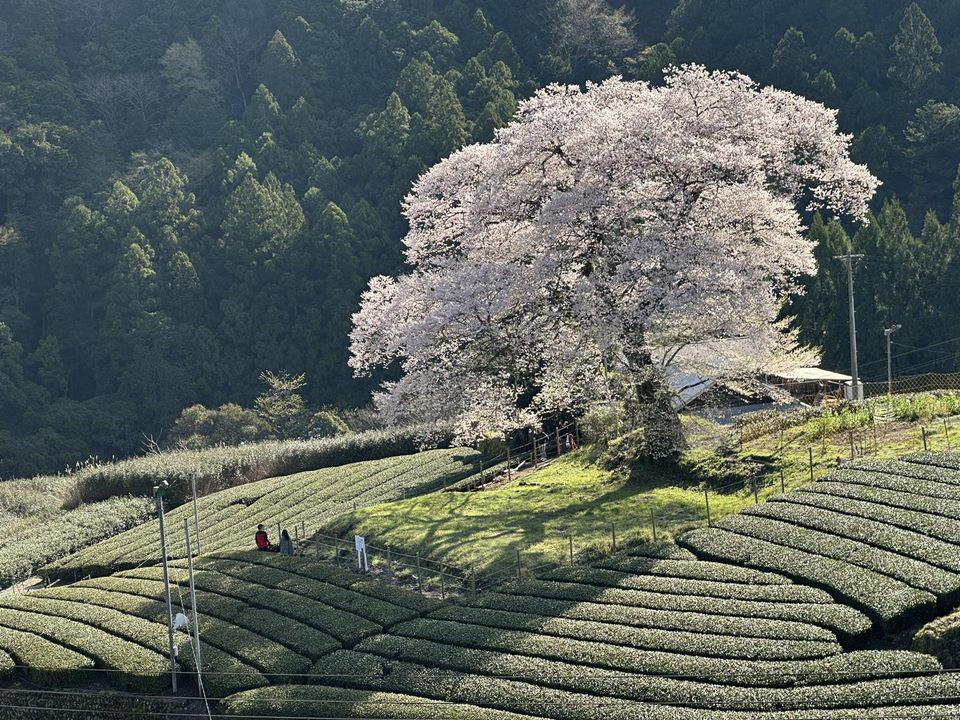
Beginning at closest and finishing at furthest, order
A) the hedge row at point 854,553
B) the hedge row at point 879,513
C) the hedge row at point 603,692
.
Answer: the hedge row at point 603,692
the hedge row at point 854,553
the hedge row at point 879,513

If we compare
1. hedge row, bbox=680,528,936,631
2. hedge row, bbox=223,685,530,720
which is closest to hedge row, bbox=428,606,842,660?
hedge row, bbox=680,528,936,631

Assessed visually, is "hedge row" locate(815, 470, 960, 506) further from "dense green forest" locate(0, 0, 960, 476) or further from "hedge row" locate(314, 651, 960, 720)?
"dense green forest" locate(0, 0, 960, 476)

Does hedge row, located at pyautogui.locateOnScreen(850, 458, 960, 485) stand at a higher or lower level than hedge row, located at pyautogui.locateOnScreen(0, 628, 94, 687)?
higher

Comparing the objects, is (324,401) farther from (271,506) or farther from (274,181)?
(271,506)

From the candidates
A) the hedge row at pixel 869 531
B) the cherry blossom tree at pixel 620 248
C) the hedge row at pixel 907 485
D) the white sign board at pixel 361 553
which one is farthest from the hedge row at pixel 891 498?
the white sign board at pixel 361 553

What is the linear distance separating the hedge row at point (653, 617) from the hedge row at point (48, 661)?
7.62m

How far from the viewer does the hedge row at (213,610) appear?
2716 cm

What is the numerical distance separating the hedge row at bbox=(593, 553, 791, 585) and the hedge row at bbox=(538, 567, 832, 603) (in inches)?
6.4

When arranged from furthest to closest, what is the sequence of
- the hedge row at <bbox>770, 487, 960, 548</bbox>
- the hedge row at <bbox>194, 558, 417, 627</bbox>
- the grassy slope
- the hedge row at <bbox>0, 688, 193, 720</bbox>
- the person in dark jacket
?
the person in dark jacket
the grassy slope
the hedge row at <bbox>194, 558, 417, 627</bbox>
the hedge row at <bbox>0, 688, 193, 720</bbox>
the hedge row at <bbox>770, 487, 960, 548</bbox>

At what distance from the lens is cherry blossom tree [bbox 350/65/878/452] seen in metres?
32.2

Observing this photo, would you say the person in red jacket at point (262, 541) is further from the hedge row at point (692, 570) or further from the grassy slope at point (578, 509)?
the hedge row at point (692, 570)

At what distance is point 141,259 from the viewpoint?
79.8 metres

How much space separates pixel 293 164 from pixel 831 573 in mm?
66075

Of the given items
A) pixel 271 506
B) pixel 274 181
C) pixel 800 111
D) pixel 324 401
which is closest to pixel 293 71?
pixel 274 181
